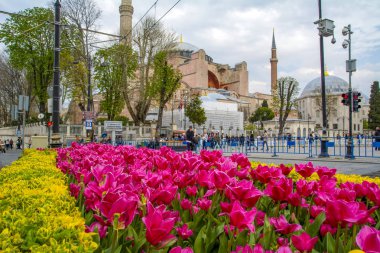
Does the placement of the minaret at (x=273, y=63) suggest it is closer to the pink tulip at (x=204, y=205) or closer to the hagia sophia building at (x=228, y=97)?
the hagia sophia building at (x=228, y=97)

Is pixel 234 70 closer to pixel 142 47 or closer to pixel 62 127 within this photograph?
pixel 142 47

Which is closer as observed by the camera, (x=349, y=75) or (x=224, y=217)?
(x=224, y=217)

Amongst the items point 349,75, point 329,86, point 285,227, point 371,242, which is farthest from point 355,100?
point 329,86

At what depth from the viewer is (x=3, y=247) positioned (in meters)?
1.29

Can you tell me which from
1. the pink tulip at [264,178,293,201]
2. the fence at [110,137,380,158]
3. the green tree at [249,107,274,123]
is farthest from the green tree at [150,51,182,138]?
the green tree at [249,107,274,123]

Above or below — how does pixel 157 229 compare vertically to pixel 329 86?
below

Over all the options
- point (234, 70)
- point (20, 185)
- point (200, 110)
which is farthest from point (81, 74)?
point (234, 70)

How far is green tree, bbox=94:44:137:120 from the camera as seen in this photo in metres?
33.4

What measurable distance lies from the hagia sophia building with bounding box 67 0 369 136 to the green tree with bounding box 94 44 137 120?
10.9 metres

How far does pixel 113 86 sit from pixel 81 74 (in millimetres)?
3593

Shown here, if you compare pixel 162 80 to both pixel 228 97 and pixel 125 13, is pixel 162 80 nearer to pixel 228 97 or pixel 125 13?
pixel 125 13

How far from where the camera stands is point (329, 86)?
86688 mm

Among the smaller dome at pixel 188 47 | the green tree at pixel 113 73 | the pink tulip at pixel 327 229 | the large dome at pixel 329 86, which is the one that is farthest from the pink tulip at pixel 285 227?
the smaller dome at pixel 188 47

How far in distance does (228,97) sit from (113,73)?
40.9 meters
